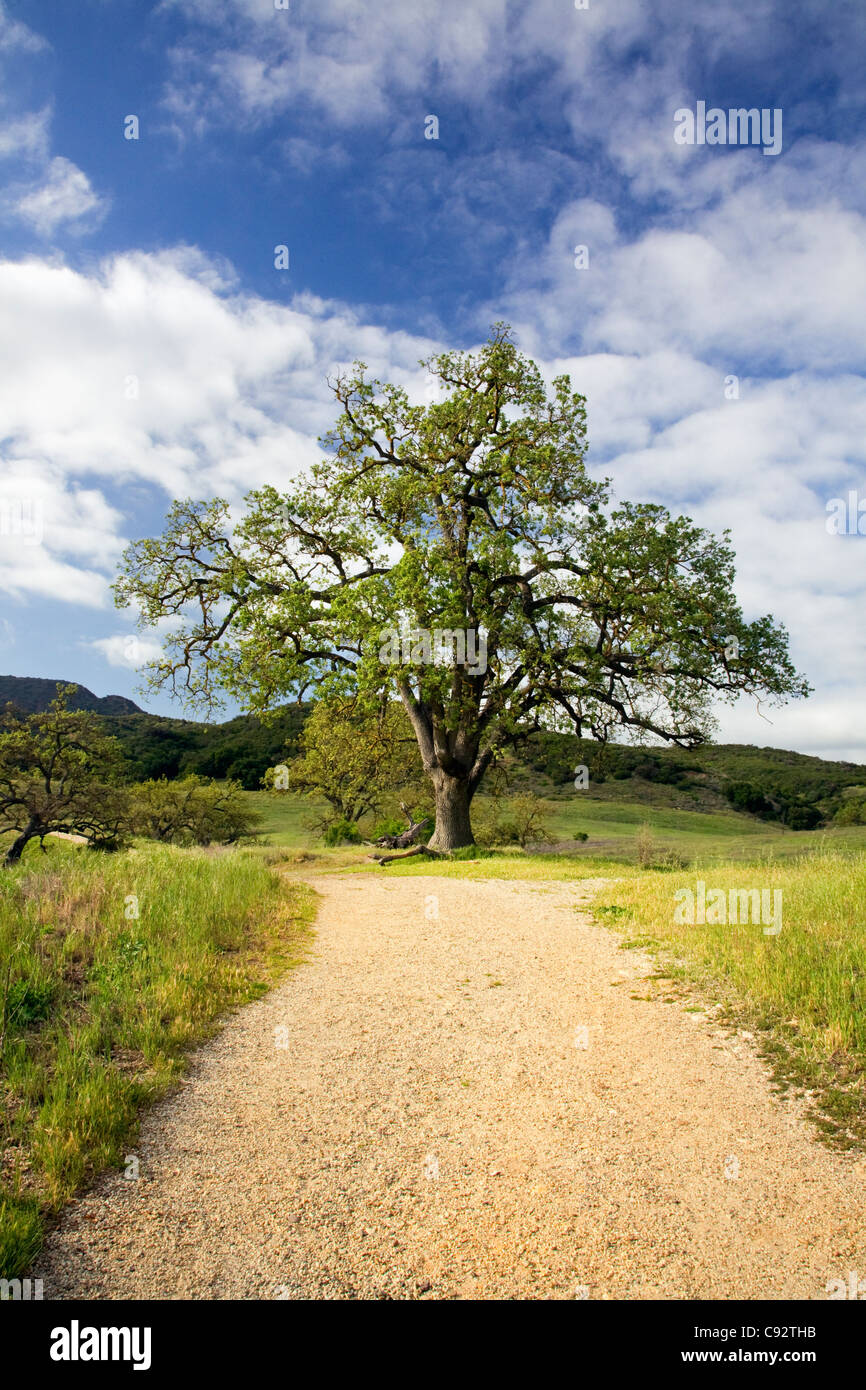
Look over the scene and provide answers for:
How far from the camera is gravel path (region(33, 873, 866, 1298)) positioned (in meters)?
3.64

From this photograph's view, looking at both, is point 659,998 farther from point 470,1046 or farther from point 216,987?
point 216,987

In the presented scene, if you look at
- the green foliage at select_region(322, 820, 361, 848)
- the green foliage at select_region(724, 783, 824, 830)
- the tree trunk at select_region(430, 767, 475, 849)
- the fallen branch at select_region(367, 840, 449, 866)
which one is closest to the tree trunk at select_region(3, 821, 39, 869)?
the fallen branch at select_region(367, 840, 449, 866)

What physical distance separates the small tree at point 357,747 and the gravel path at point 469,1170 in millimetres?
17064

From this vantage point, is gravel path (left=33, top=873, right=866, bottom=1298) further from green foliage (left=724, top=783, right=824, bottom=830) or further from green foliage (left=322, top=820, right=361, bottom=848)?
green foliage (left=724, top=783, right=824, bottom=830)

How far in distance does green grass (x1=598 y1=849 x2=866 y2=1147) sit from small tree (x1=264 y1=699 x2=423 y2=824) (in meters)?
14.5

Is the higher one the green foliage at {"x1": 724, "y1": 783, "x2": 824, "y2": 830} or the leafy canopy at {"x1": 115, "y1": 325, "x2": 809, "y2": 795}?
the leafy canopy at {"x1": 115, "y1": 325, "x2": 809, "y2": 795}

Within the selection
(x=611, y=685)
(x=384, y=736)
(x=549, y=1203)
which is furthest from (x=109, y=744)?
(x=549, y=1203)

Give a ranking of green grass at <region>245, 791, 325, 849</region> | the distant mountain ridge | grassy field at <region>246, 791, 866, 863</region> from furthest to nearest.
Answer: the distant mountain ridge
green grass at <region>245, 791, 325, 849</region>
grassy field at <region>246, 791, 866, 863</region>

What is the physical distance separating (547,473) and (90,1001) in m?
19.9

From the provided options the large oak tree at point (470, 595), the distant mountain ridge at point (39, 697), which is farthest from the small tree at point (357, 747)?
the distant mountain ridge at point (39, 697)

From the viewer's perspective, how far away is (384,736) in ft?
87.8

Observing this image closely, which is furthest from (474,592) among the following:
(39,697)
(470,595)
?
(39,697)

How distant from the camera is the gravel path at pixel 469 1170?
364 centimetres

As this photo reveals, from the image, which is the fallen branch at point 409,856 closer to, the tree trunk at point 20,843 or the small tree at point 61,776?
the small tree at point 61,776
